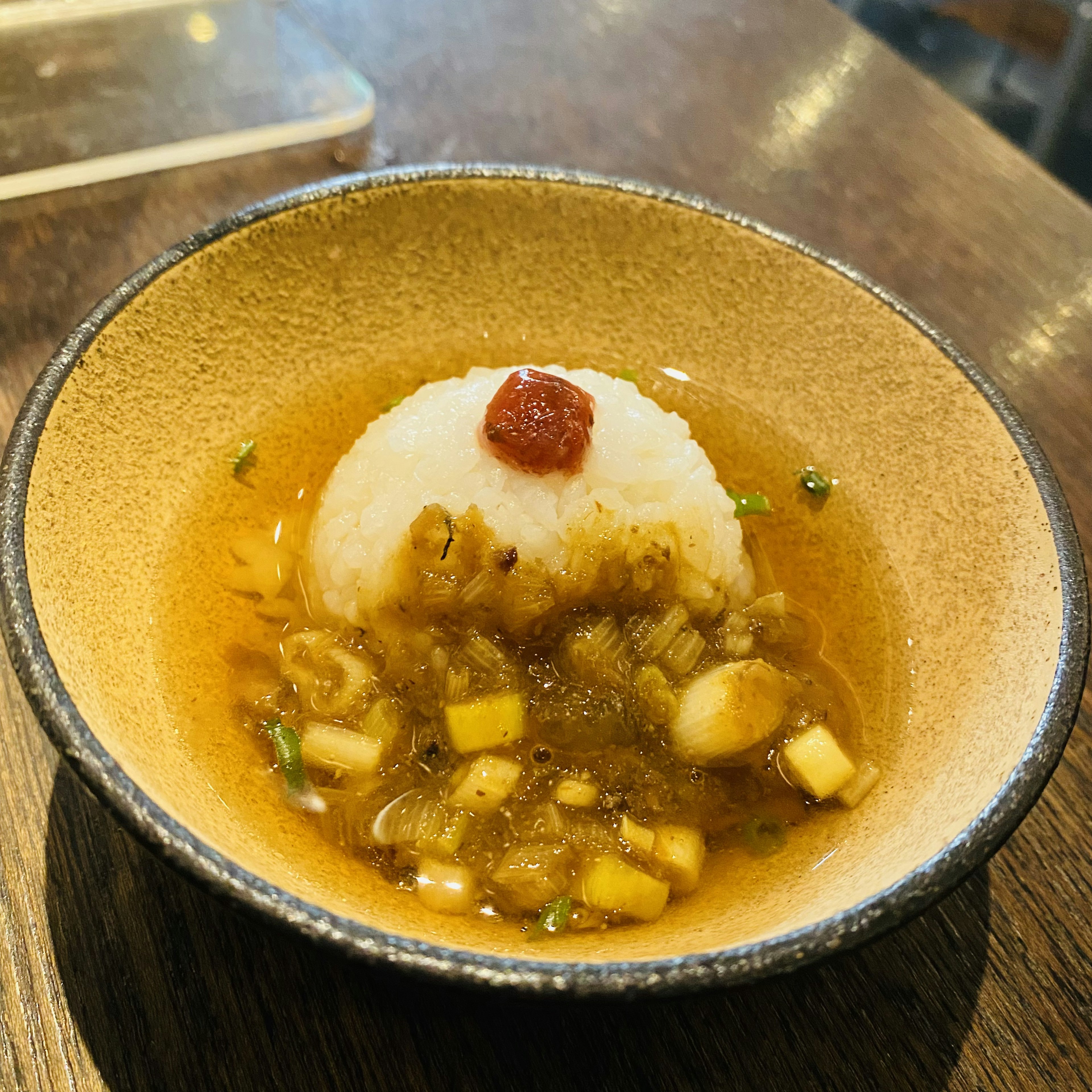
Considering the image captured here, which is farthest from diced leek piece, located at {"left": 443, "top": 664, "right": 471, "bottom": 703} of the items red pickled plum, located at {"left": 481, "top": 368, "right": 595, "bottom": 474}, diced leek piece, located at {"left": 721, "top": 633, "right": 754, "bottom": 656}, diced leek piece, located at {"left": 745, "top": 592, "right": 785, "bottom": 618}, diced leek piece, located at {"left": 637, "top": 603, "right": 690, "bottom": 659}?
diced leek piece, located at {"left": 745, "top": 592, "right": 785, "bottom": 618}

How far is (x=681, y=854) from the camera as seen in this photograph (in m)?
1.66

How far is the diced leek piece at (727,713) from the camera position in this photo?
1.76m

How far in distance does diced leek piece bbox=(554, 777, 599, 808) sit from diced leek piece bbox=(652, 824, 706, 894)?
5.5 inches

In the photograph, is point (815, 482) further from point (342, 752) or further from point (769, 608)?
point (342, 752)

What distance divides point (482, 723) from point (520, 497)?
504 mm

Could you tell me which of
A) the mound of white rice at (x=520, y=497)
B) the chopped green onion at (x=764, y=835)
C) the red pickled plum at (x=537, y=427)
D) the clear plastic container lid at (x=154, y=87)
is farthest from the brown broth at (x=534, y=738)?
the clear plastic container lid at (x=154, y=87)

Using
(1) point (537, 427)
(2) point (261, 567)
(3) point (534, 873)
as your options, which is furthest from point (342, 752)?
(1) point (537, 427)

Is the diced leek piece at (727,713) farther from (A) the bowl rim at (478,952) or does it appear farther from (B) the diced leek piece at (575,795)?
(A) the bowl rim at (478,952)

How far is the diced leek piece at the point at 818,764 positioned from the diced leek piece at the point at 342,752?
2.75 ft

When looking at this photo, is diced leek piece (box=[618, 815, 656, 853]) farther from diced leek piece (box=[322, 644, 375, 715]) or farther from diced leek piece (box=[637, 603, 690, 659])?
diced leek piece (box=[322, 644, 375, 715])

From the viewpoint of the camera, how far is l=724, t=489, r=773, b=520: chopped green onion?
2221mm

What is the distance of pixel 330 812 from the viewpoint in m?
1.70

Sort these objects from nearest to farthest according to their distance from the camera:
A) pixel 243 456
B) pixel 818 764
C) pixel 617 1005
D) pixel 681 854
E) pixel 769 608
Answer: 1. pixel 617 1005
2. pixel 681 854
3. pixel 818 764
4. pixel 769 608
5. pixel 243 456

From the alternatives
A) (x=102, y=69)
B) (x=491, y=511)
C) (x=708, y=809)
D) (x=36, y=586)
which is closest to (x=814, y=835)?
Answer: (x=708, y=809)
